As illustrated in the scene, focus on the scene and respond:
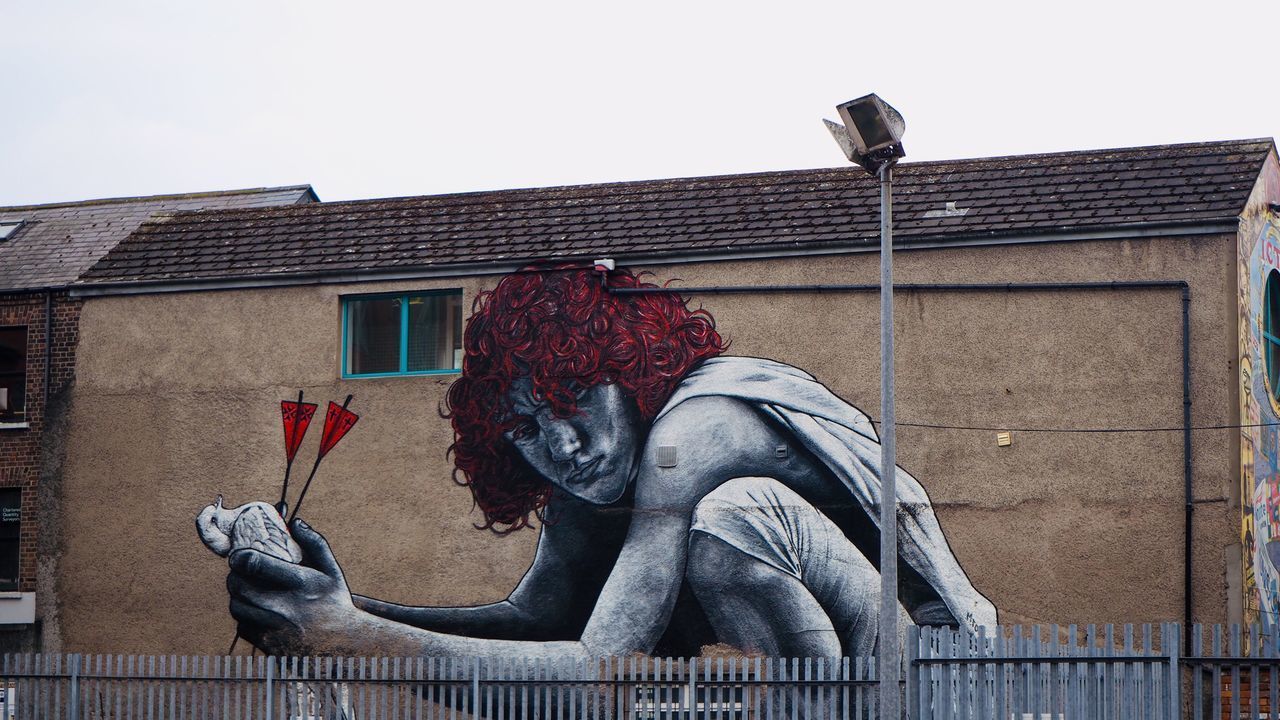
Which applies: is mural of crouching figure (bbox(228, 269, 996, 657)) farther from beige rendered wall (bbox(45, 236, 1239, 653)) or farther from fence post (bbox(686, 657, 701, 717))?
fence post (bbox(686, 657, 701, 717))

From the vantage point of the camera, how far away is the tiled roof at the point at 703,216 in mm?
18391

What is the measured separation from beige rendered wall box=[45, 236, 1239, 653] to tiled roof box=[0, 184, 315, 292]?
1992mm

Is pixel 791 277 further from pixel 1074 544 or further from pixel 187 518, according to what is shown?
pixel 187 518

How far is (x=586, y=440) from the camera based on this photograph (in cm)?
1962

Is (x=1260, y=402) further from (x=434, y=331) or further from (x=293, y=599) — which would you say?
(x=293, y=599)

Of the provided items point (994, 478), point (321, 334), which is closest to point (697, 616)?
point (994, 478)

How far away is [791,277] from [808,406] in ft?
5.37

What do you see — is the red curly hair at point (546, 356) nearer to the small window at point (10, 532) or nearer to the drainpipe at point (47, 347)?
the drainpipe at point (47, 347)

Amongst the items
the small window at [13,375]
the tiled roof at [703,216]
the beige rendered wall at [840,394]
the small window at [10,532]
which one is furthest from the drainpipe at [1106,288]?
the small window at [10,532]

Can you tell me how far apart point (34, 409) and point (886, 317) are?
14.0 m

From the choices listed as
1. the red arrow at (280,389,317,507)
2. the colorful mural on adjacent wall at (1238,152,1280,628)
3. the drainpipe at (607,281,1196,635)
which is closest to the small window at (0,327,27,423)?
the red arrow at (280,389,317,507)

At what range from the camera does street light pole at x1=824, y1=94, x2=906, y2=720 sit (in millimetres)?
12266

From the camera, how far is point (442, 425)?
66.0 feet

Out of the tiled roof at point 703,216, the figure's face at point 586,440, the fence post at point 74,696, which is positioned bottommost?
the fence post at point 74,696
